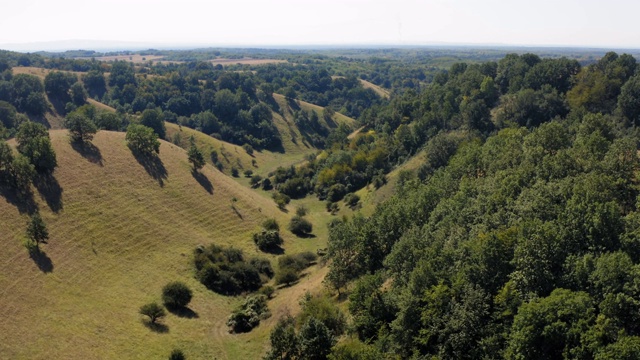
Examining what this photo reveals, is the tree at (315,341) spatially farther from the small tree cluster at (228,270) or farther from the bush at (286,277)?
the small tree cluster at (228,270)

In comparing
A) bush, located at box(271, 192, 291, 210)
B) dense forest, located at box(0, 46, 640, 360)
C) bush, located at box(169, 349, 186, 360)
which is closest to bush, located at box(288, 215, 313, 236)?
dense forest, located at box(0, 46, 640, 360)

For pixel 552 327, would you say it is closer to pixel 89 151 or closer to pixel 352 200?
pixel 352 200

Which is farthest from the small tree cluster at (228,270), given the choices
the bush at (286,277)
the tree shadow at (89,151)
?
the tree shadow at (89,151)

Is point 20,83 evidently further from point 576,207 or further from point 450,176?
point 576,207

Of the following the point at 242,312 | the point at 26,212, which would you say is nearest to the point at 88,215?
the point at 26,212

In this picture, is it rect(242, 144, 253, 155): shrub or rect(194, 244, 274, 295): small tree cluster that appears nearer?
rect(194, 244, 274, 295): small tree cluster

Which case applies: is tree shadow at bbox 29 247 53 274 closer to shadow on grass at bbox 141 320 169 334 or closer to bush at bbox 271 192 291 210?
shadow on grass at bbox 141 320 169 334
